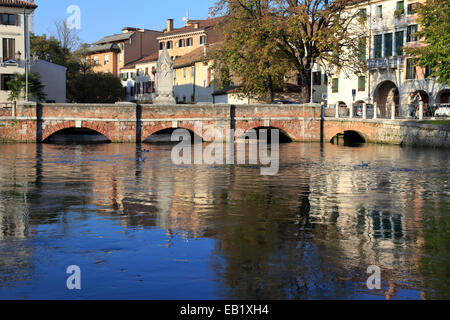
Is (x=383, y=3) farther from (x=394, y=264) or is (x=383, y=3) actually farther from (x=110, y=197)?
(x=394, y=264)

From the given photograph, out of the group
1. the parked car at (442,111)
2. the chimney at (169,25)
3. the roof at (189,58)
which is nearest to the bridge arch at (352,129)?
the parked car at (442,111)

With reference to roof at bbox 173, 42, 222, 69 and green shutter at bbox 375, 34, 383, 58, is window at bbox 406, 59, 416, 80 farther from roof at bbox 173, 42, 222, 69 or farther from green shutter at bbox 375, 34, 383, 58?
roof at bbox 173, 42, 222, 69

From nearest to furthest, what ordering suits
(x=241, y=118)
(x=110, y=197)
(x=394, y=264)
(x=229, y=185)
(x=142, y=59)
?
(x=394, y=264), (x=110, y=197), (x=229, y=185), (x=241, y=118), (x=142, y=59)

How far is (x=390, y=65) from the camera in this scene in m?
56.4

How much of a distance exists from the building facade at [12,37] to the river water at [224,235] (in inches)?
1296

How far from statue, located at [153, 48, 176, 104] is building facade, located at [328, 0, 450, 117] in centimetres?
1362

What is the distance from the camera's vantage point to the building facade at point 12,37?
53.0m

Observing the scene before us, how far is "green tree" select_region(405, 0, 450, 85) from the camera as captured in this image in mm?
37750

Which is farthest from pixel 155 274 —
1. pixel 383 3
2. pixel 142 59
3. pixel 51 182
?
pixel 142 59

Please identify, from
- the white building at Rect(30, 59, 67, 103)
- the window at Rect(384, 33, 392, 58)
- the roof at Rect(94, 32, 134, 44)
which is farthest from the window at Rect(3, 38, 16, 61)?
the roof at Rect(94, 32, 134, 44)

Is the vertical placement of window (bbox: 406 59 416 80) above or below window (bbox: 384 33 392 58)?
below

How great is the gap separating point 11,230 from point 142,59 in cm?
8386

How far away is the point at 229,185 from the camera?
67.1ft
